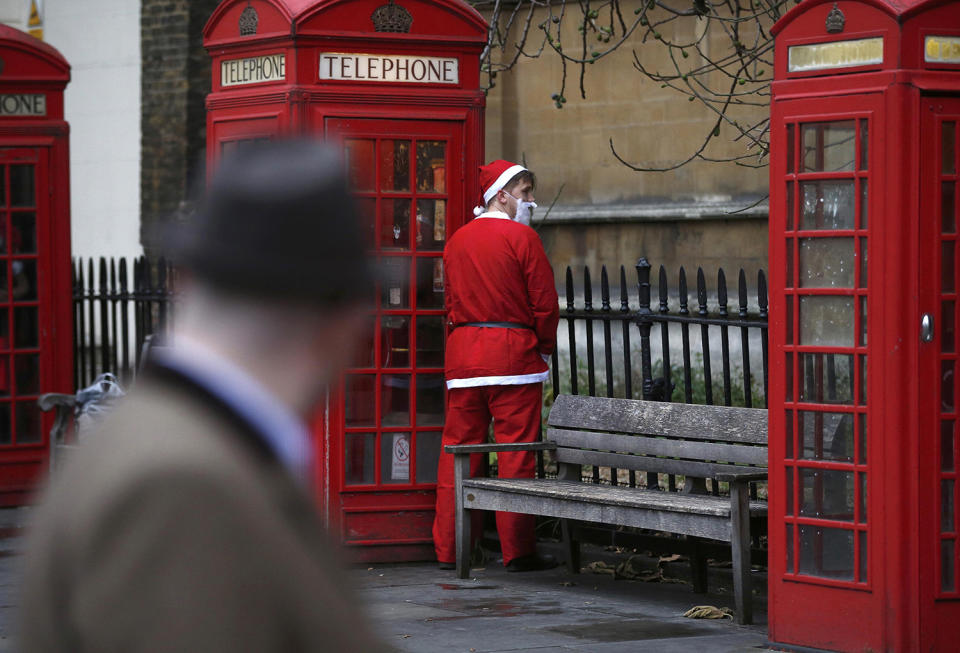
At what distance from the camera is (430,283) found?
780 cm

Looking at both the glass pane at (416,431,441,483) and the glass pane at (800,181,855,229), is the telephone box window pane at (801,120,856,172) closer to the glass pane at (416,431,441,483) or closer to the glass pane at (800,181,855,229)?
the glass pane at (800,181,855,229)

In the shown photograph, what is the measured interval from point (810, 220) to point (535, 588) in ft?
7.94

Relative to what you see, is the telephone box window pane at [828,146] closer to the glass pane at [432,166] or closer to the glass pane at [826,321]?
the glass pane at [826,321]

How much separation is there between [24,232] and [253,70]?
280 centimetres

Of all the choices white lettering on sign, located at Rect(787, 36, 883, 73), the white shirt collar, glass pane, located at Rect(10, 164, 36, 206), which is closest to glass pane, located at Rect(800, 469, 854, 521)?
white lettering on sign, located at Rect(787, 36, 883, 73)

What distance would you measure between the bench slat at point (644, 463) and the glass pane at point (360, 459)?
0.89m

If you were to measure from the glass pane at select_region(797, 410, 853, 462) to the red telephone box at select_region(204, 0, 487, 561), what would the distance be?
7.74ft

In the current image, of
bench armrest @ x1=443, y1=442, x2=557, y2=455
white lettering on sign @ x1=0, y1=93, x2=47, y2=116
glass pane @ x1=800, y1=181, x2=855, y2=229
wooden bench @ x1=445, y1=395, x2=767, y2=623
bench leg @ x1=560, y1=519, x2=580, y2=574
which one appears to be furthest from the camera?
white lettering on sign @ x1=0, y1=93, x2=47, y2=116

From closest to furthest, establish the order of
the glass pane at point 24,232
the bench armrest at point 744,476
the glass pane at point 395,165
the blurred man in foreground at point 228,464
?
the blurred man in foreground at point 228,464
the bench armrest at point 744,476
the glass pane at point 395,165
the glass pane at point 24,232

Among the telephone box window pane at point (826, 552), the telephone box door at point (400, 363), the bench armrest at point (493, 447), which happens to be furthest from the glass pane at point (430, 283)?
the telephone box window pane at point (826, 552)

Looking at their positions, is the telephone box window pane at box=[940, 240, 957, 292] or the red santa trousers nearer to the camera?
the telephone box window pane at box=[940, 240, 957, 292]

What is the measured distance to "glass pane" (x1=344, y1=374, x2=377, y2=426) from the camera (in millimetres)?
7684

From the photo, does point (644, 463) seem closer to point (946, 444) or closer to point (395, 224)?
point (395, 224)

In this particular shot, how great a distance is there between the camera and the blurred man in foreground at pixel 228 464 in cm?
139
